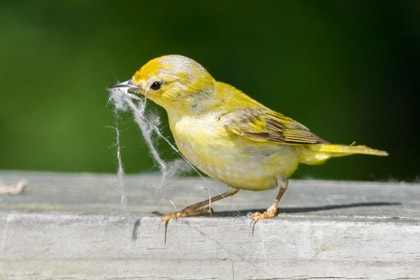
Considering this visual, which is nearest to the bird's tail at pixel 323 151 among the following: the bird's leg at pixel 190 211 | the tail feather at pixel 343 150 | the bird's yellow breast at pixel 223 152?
the tail feather at pixel 343 150

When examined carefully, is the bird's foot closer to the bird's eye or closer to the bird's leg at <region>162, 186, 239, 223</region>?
the bird's leg at <region>162, 186, 239, 223</region>

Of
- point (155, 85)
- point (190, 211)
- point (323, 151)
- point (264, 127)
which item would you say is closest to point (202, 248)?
point (190, 211)

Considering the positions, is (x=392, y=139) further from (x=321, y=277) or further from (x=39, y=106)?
(x=321, y=277)

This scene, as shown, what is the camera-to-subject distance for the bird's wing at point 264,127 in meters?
3.10

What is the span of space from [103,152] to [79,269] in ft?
10.4

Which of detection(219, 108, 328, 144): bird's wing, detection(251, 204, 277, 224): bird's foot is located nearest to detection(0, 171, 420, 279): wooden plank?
detection(251, 204, 277, 224): bird's foot

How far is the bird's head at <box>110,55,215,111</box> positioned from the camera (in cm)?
299

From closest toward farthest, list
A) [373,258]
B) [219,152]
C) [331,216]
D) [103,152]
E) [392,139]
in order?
[373,258]
[331,216]
[219,152]
[103,152]
[392,139]

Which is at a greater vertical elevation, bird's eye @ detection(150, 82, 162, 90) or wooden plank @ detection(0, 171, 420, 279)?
bird's eye @ detection(150, 82, 162, 90)

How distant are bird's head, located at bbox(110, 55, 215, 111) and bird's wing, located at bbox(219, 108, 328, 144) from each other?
0.56ft

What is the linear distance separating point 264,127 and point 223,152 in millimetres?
327

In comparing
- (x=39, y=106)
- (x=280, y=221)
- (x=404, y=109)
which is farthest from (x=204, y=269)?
(x=404, y=109)

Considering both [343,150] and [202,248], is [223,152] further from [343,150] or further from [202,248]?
[343,150]

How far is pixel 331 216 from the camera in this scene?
2803 mm
